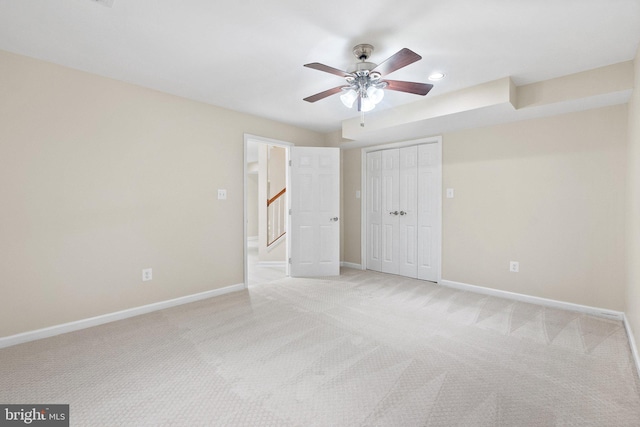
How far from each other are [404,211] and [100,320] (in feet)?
13.0

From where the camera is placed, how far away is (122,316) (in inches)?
117

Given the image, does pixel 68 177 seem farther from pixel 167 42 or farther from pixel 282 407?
pixel 282 407

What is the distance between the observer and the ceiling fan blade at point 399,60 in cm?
185

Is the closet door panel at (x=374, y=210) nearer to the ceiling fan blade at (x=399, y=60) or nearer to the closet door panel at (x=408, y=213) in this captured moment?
the closet door panel at (x=408, y=213)

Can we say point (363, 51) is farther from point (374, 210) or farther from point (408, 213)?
point (374, 210)

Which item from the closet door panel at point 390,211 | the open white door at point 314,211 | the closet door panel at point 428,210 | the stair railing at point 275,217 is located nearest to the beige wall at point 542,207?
the closet door panel at point 428,210

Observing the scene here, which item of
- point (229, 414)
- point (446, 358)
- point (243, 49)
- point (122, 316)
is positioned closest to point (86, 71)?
point (243, 49)

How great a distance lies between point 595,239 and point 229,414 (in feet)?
12.2

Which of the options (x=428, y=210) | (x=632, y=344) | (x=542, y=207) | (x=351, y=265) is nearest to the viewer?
(x=632, y=344)

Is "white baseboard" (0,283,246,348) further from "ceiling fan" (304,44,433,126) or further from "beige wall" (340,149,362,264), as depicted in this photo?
"ceiling fan" (304,44,433,126)

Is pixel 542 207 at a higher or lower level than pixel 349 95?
lower

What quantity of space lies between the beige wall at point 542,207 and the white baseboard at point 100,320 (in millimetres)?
3248

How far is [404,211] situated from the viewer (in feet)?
14.9

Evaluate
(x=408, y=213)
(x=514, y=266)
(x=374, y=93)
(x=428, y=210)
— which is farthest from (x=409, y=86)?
(x=514, y=266)
